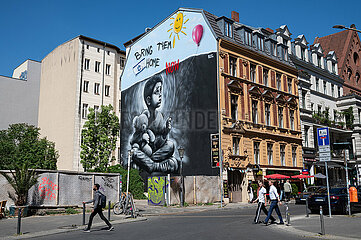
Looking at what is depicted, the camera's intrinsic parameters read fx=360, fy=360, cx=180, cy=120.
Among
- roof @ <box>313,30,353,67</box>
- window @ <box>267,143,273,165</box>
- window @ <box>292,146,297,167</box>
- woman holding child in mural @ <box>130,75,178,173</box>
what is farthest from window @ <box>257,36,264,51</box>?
roof @ <box>313,30,353,67</box>

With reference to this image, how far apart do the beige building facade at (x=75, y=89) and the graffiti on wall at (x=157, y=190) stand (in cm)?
2002

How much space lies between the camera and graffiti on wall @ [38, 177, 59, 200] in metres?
20.3

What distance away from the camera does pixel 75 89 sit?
47.3 m

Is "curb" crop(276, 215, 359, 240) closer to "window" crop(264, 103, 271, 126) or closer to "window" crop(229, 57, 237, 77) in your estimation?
"window" crop(229, 57, 237, 77)

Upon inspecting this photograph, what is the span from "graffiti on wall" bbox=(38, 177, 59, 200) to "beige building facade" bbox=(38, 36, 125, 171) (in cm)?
2542

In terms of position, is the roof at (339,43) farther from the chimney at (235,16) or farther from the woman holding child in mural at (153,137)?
the woman holding child in mural at (153,137)

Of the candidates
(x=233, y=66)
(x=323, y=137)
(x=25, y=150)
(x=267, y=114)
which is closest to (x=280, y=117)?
(x=267, y=114)

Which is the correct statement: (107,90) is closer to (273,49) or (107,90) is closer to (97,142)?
(97,142)

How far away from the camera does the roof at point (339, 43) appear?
55172mm

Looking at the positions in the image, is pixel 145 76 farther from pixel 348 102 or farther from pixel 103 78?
pixel 348 102

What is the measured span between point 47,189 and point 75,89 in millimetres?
28718

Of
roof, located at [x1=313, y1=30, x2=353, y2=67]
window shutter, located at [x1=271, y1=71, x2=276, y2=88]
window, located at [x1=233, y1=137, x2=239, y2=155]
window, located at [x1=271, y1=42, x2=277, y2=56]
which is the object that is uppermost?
roof, located at [x1=313, y1=30, x2=353, y2=67]

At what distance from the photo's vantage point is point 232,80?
33.8m

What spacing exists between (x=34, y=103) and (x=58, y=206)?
Result: 132 ft
